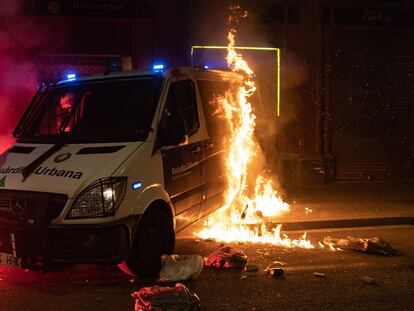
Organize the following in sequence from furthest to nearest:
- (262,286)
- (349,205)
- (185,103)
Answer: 1. (349,205)
2. (185,103)
3. (262,286)

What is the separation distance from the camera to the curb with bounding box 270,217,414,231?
7.83 metres

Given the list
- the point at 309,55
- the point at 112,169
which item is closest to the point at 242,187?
the point at 112,169

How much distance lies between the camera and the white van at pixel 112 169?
15.2 feet

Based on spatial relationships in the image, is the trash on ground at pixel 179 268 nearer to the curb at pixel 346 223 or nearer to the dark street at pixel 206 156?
the dark street at pixel 206 156

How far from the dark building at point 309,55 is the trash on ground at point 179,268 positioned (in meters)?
5.35

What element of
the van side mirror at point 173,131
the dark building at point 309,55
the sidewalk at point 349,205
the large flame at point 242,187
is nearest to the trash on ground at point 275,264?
the large flame at point 242,187

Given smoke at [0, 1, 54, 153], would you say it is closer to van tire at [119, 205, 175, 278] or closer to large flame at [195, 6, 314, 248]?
large flame at [195, 6, 314, 248]

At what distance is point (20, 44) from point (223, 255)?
6.63m

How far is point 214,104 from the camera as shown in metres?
6.68

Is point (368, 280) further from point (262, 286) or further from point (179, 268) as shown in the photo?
point (179, 268)

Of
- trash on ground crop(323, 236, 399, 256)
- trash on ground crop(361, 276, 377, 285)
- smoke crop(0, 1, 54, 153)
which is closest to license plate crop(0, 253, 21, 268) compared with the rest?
trash on ground crop(361, 276, 377, 285)

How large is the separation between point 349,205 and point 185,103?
14.9 ft

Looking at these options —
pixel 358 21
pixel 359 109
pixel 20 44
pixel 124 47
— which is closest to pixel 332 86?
pixel 359 109

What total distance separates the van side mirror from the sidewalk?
3.06 meters
